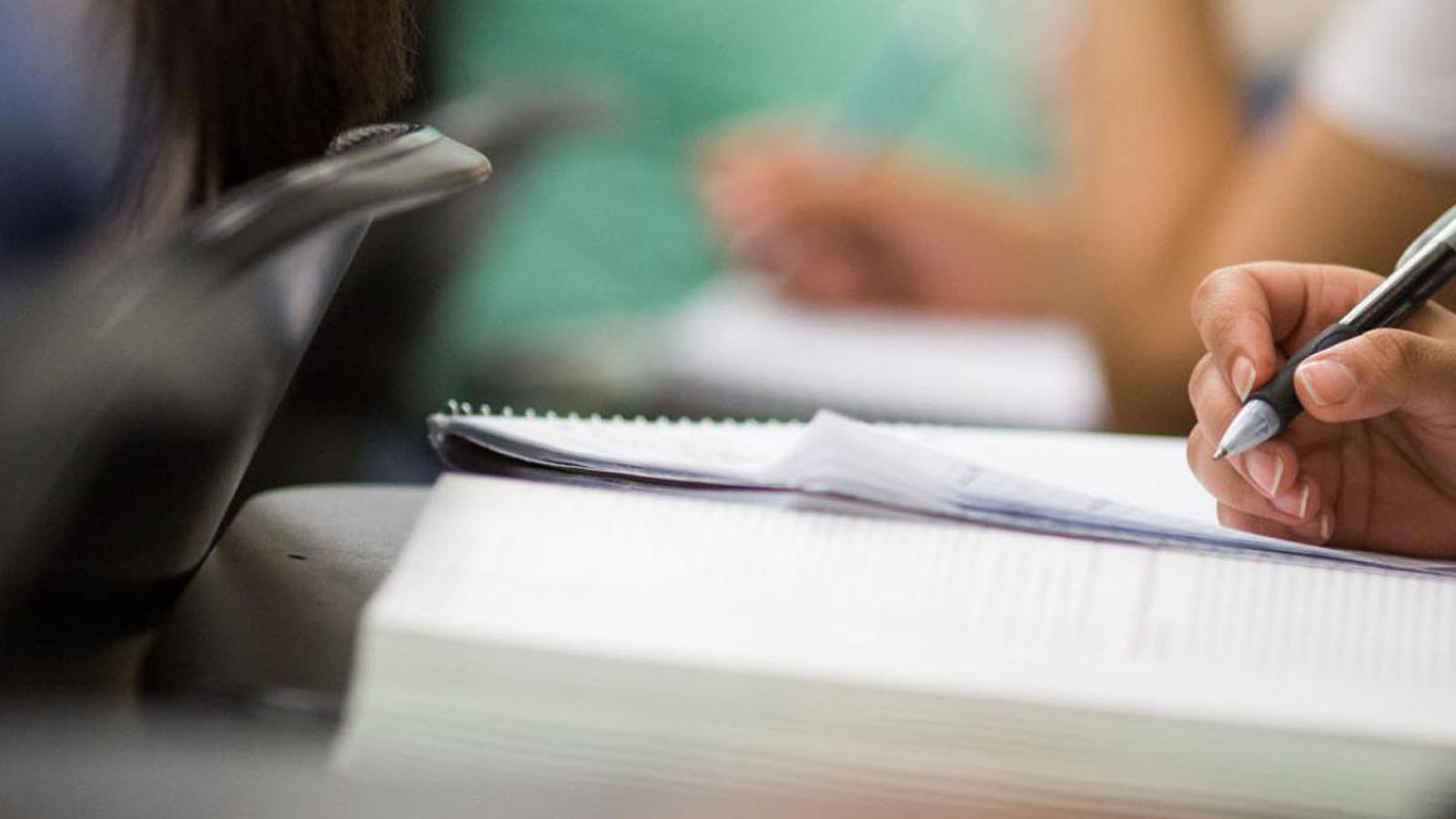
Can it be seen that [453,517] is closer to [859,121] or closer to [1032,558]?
[1032,558]

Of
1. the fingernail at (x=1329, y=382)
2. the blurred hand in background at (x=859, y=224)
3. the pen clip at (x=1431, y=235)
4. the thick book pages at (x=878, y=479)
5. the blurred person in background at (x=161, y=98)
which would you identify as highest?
the blurred hand in background at (x=859, y=224)

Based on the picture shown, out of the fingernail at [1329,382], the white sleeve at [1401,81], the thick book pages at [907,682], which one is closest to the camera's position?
the thick book pages at [907,682]

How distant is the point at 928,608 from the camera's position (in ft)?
0.93

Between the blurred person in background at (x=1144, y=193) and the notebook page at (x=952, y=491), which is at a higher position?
the blurred person in background at (x=1144, y=193)

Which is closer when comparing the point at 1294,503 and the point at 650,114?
the point at 1294,503

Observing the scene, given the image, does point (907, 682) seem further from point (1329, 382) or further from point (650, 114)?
point (650, 114)

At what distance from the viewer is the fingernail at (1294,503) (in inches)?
15.9

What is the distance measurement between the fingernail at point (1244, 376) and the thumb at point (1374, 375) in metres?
0.02

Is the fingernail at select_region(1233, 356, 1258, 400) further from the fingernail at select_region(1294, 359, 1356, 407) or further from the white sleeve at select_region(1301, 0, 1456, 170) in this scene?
the white sleeve at select_region(1301, 0, 1456, 170)

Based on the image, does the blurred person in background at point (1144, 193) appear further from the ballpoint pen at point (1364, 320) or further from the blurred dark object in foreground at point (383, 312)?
the ballpoint pen at point (1364, 320)

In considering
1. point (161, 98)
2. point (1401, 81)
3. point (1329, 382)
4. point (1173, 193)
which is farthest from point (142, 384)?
point (1173, 193)

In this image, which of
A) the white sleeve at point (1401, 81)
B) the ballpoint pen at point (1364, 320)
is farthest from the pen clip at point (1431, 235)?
the white sleeve at point (1401, 81)

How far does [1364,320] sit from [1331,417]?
5 centimetres

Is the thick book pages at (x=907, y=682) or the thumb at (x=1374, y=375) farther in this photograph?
the thumb at (x=1374, y=375)
